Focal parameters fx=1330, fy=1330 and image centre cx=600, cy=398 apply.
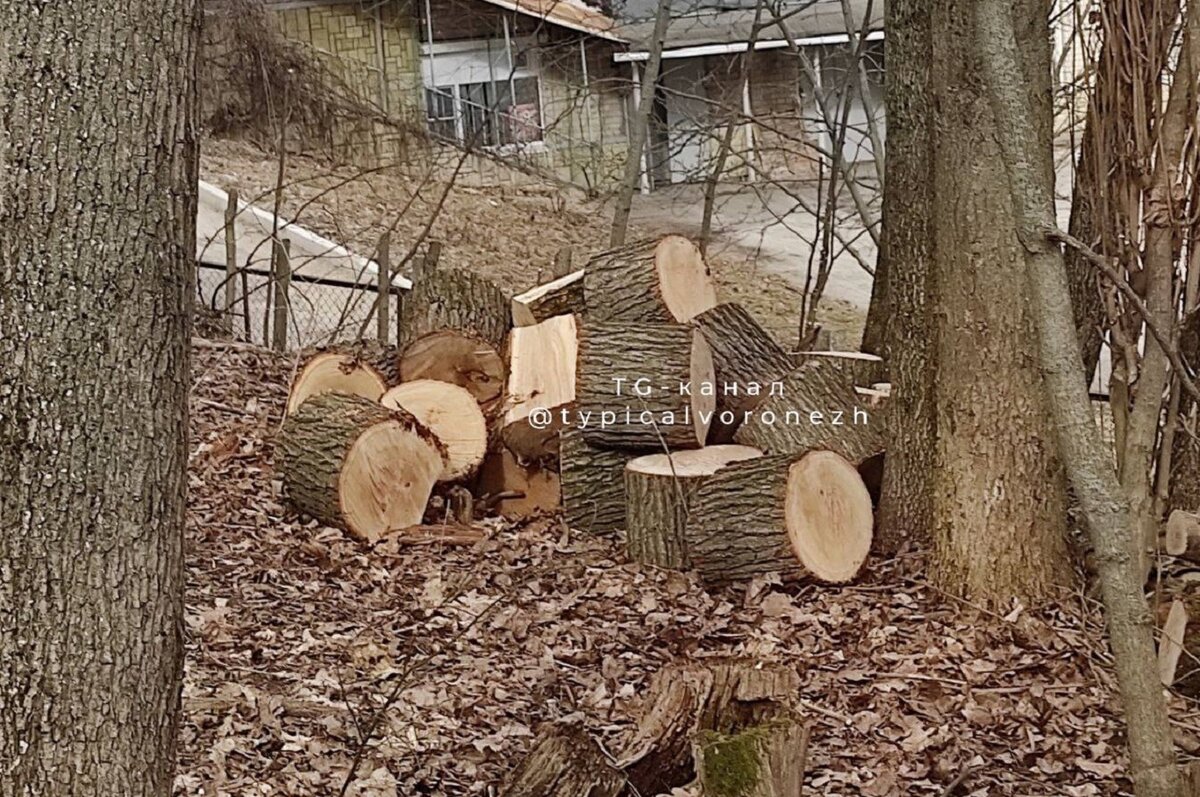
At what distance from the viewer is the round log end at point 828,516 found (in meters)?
5.52

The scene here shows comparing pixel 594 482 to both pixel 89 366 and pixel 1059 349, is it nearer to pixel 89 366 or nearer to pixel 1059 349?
pixel 1059 349

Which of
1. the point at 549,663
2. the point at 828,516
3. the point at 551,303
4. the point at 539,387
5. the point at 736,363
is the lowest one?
the point at 549,663

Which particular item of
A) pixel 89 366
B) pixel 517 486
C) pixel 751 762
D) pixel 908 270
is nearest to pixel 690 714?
pixel 751 762

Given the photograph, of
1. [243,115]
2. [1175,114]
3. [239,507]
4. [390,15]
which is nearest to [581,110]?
[390,15]

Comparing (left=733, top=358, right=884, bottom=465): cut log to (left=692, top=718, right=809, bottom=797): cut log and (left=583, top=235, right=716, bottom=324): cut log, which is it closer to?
(left=583, top=235, right=716, bottom=324): cut log

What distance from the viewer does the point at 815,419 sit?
6062 mm

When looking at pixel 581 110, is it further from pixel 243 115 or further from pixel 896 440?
pixel 896 440

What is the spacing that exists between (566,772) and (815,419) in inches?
107

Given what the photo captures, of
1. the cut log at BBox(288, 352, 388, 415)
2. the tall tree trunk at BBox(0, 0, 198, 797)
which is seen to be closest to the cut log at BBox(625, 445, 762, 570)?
Answer: the cut log at BBox(288, 352, 388, 415)

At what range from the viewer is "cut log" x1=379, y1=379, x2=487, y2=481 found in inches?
271

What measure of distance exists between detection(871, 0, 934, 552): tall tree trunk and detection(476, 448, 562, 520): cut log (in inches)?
73.3

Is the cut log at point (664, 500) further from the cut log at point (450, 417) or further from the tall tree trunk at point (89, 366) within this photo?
the tall tree trunk at point (89, 366)

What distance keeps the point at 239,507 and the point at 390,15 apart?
58.8 feet

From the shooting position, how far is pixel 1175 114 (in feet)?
13.0
